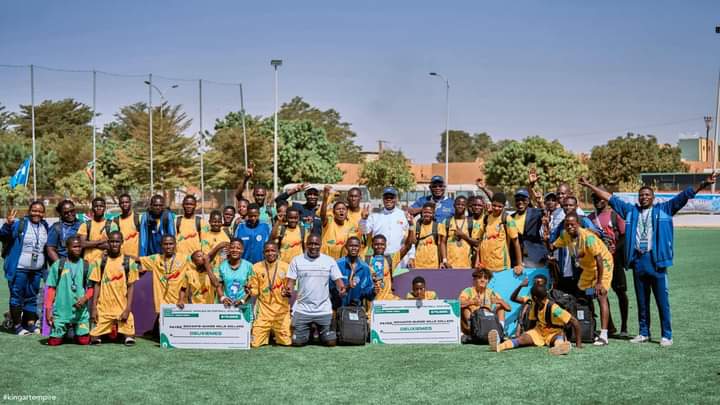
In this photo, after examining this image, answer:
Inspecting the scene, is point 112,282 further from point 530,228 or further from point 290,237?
point 530,228

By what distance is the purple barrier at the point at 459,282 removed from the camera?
9.95 metres

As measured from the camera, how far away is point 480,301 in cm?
970

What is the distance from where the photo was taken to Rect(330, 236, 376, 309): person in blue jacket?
9.72m

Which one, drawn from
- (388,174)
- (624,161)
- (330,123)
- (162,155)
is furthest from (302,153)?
(330,123)

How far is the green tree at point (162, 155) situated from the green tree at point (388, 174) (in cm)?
1833

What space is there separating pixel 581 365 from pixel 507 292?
203 cm

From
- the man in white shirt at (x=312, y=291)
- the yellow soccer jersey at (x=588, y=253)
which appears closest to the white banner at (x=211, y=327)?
the man in white shirt at (x=312, y=291)

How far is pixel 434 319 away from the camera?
30.9 ft

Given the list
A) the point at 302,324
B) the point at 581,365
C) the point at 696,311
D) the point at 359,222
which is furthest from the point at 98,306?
the point at 696,311

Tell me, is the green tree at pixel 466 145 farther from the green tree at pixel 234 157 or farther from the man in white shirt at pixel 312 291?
the man in white shirt at pixel 312 291

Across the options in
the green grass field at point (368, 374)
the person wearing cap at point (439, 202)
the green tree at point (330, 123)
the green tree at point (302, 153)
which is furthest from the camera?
the green tree at point (330, 123)

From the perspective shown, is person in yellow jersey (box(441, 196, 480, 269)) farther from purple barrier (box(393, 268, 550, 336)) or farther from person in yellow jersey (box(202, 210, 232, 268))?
person in yellow jersey (box(202, 210, 232, 268))

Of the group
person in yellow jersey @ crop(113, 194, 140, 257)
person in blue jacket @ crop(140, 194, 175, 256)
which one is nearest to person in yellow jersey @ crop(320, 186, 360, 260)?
person in blue jacket @ crop(140, 194, 175, 256)

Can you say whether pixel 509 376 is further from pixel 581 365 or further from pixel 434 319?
pixel 434 319
